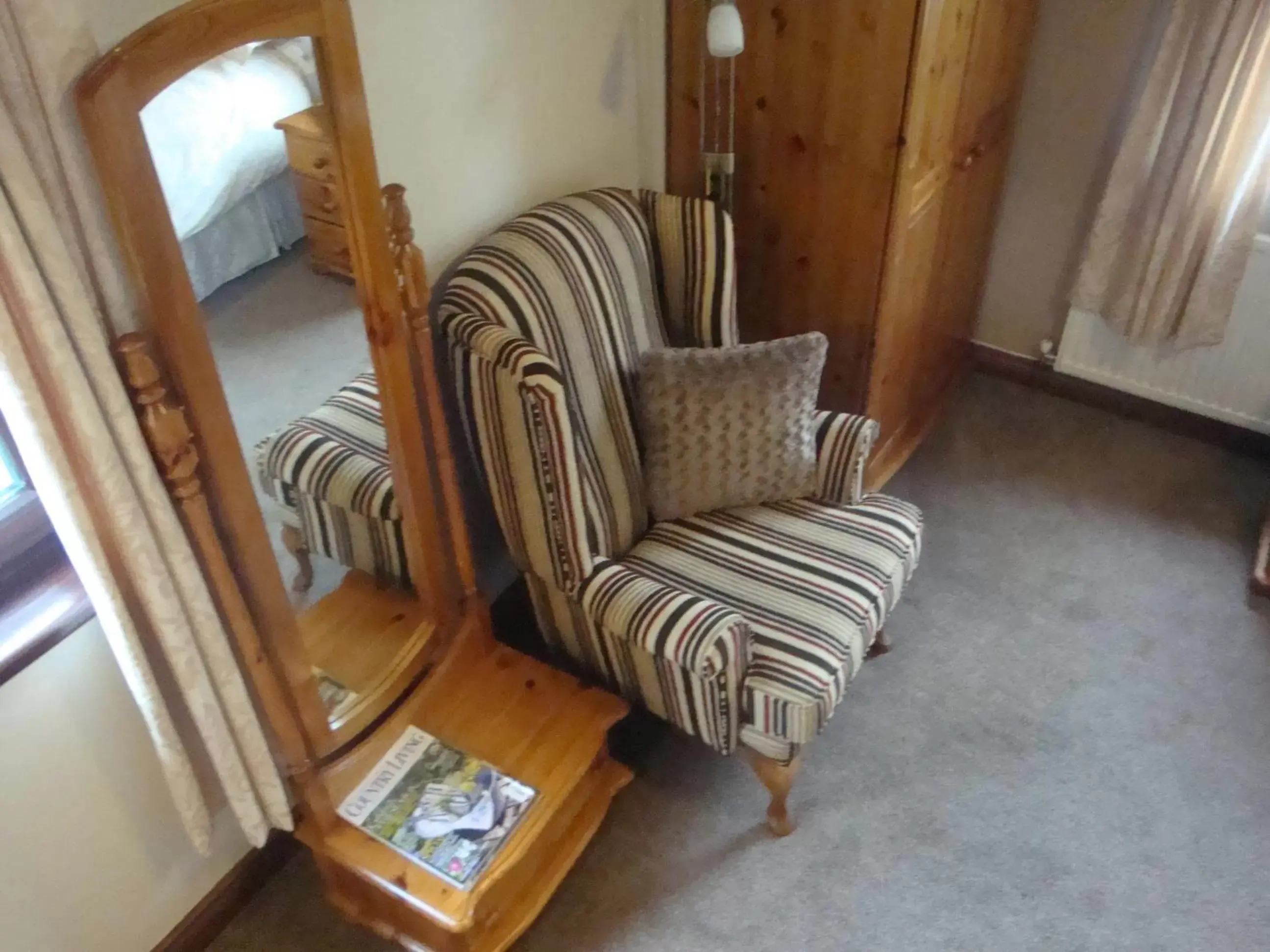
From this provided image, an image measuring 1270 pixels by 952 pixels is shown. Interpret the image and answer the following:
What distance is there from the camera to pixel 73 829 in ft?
4.74

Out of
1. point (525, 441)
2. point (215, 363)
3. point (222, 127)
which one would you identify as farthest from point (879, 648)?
point (222, 127)

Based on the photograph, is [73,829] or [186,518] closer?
[186,518]

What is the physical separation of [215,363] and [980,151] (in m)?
1.99

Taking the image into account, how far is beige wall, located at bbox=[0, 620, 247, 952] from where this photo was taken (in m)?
1.35

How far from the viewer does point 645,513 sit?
6.64ft

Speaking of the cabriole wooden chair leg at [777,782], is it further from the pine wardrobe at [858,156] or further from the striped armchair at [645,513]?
the pine wardrobe at [858,156]

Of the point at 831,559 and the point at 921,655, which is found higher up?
the point at 831,559

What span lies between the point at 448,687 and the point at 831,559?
0.76 m

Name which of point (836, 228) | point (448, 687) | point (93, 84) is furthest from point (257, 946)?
point (836, 228)

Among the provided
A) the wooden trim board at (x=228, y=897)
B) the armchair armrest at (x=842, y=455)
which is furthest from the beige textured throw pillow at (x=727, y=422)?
the wooden trim board at (x=228, y=897)

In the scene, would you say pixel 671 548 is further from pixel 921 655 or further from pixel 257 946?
pixel 257 946

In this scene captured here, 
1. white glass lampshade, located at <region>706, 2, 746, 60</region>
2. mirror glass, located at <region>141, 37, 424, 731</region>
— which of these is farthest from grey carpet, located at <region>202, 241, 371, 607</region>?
white glass lampshade, located at <region>706, 2, 746, 60</region>

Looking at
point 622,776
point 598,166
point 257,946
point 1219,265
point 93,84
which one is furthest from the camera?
point 1219,265

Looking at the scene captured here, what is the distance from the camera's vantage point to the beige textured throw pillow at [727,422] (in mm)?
1899
